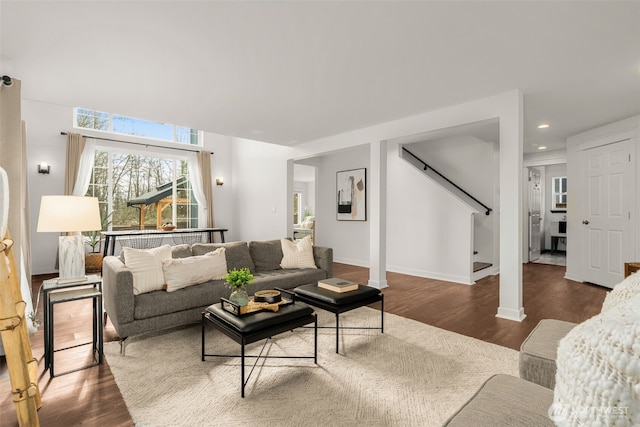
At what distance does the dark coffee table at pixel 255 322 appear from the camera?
82.1 inches

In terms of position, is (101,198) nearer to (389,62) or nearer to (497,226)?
(389,62)

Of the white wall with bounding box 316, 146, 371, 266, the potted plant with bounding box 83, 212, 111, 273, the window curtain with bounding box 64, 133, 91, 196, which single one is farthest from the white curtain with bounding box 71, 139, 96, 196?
the white wall with bounding box 316, 146, 371, 266

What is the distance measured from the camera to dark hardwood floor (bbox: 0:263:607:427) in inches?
74.0

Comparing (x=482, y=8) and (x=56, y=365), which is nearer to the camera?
(x=482, y=8)

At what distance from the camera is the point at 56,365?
2393 millimetres

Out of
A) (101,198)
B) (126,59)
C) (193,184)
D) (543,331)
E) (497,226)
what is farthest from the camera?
(193,184)

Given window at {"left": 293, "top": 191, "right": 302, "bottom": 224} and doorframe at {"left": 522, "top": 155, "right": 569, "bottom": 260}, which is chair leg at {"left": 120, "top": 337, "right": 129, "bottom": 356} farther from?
window at {"left": 293, "top": 191, "right": 302, "bottom": 224}

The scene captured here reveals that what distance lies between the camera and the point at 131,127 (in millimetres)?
7000

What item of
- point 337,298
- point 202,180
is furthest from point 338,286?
point 202,180

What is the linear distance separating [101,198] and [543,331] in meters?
7.58

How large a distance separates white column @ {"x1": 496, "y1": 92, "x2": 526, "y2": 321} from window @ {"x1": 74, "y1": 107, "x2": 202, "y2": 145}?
582 centimetres

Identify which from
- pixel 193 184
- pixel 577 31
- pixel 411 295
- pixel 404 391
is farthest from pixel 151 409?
Result: pixel 193 184

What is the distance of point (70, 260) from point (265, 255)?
2.07m

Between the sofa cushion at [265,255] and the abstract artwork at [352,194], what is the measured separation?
2.84 m
